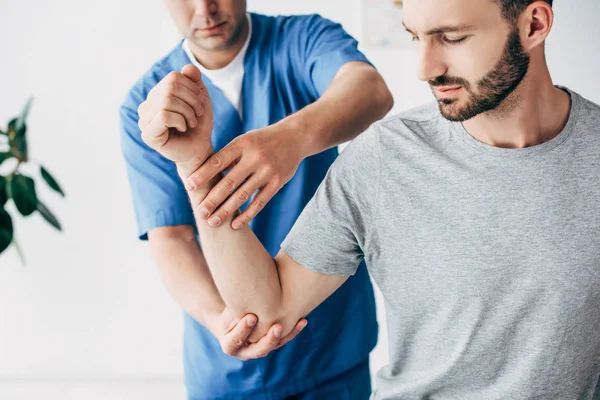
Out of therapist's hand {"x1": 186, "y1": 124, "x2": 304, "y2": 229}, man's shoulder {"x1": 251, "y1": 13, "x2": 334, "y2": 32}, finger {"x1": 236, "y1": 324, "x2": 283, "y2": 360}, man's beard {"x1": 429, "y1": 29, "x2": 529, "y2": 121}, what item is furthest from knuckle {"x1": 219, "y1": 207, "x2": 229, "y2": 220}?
man's shoulder {"x1": 251, "y1": 13, "x2": 334, "y2": 32}

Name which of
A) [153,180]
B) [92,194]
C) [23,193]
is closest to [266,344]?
[153,180]

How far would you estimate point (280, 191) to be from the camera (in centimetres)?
140

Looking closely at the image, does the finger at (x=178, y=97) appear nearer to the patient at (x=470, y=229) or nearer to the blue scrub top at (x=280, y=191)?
the patient at (x=470, y=229)

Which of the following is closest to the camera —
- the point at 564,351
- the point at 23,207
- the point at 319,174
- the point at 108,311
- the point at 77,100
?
the point at 564,351

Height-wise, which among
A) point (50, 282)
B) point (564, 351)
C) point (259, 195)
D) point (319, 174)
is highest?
point (259, 195)

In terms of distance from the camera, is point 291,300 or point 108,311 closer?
point 291,300

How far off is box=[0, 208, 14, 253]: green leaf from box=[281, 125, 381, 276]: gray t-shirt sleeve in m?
1.70

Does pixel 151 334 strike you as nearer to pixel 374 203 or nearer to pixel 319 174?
pixel 319 174

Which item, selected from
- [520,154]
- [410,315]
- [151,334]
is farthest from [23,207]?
[520,154]

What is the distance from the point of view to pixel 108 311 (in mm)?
2881

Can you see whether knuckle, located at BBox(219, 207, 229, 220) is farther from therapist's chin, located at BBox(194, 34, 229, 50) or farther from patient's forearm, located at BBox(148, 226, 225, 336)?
therapist's chin, located at BBox(194, 34, 229, 50)

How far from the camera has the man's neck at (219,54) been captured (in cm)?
A: 142

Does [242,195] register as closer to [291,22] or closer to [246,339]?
[246,339]

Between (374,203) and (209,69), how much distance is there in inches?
23.3
